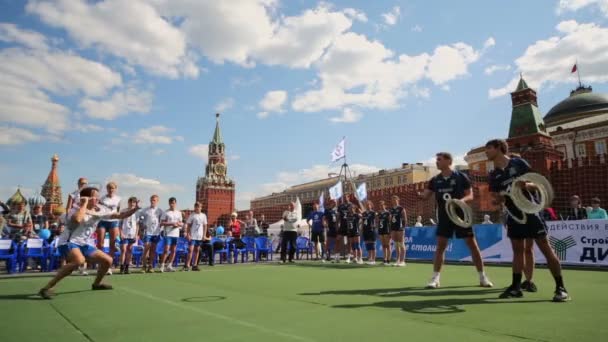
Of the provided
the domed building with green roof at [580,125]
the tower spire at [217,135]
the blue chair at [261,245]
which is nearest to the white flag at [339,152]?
the blue chair at [261,245]

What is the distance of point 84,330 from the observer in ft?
12.5

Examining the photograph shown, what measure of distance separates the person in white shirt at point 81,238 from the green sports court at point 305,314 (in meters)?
0.38

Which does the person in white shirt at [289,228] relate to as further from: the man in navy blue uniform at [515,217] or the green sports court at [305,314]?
the man in navy blue uniform at [515,217]

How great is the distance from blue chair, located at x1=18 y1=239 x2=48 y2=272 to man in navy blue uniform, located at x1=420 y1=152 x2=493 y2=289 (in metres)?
11.6

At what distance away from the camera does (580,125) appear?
159 ft

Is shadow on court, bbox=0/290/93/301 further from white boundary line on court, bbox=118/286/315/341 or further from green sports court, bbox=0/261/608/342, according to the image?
white boundary line on court, bbox=118/286/315/341

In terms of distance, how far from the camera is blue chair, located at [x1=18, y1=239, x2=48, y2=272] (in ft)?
39.4

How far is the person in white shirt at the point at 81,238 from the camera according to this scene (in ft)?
19.8

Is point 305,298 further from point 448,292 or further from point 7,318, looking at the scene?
point 7,318

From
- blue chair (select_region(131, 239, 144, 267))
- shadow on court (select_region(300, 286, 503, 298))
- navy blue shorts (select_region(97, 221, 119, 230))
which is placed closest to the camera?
shadow on court (select_region(300, 286, 503, 298))

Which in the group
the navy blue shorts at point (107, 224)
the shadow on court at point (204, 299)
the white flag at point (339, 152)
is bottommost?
the shadow on court at point (204, 299)

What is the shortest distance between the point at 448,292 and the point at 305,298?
220cm

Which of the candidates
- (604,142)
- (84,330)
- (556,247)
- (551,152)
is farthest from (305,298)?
(604,142)

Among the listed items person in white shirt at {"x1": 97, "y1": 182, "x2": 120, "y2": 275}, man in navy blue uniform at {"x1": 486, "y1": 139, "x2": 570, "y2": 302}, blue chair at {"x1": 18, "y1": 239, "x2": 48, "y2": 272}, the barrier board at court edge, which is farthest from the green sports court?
blue chair at {"x1": 18, "y1": 239, "x2": 48, "y2": 272}
